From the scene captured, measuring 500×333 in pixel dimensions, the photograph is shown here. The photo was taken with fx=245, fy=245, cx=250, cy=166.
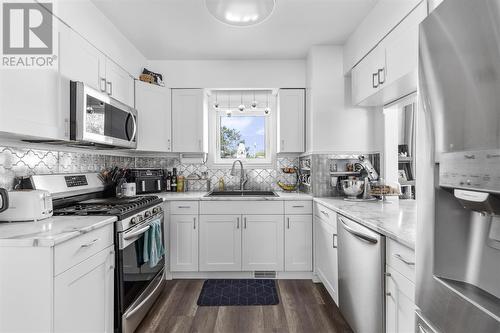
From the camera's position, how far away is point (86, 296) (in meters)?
1.38

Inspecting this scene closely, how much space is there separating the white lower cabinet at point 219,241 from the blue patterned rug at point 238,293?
18 centimetres

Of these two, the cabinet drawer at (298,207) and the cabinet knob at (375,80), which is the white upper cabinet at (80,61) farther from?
the cabinet knob at (375,80)

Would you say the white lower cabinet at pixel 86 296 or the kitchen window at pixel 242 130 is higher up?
the kitchen window at pixel 242 130

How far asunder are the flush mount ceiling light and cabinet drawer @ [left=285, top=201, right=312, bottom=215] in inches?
70.6

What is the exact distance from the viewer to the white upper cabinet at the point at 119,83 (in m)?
2.20

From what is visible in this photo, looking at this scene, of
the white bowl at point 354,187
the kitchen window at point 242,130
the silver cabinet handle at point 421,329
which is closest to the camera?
the silver cabinet handle at point 421,329

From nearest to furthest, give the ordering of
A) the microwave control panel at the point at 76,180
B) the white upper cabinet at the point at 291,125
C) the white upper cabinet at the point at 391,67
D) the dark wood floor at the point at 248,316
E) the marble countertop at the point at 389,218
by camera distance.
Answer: the marble countertop at the point at 389,218 < the white upper cabinet at the point at 391,67 < the dark wood floor at the point at 248,316 < the microwave control panel at the point at 76,180 < the white upper cabinet at the point at 291,125

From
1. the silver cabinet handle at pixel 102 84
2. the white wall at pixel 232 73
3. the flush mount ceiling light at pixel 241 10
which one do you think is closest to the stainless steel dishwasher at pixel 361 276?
the flush mount ceiling light at pixel 241 10

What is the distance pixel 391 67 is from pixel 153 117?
2.38 metres

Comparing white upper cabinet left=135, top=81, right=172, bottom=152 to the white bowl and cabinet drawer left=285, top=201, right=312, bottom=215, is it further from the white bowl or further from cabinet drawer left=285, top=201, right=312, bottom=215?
the white bowl

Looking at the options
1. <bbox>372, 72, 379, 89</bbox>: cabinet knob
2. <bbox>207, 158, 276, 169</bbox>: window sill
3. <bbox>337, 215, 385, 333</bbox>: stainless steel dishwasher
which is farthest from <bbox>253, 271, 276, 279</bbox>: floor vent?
<bbox>372, 72, 379, 89</bbox>: cabinet knob

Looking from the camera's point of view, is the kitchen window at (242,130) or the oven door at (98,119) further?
the kitchen window at (242,130)

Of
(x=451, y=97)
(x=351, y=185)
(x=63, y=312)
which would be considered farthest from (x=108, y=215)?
(x=351, y=185)

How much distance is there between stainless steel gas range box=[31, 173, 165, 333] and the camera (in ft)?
5.47
